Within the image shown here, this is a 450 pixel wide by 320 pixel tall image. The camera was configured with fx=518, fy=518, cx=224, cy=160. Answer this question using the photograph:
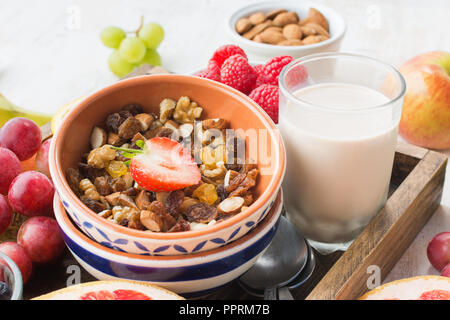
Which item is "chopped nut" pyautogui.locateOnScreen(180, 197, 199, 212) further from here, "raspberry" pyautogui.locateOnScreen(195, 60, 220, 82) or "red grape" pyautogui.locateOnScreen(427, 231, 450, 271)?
"red grape" pyautogui.locateOnScreen(427, 231, 450, 271)

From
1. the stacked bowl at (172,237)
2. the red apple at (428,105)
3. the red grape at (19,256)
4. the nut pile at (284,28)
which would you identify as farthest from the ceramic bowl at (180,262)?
the nut pile at (284,28)

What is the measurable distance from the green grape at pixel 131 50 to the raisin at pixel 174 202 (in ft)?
2.73

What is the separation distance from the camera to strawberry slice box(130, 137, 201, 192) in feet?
2.58

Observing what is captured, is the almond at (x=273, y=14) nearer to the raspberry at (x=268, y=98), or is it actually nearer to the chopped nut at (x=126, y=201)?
the raspberry at (x=268, y=98)

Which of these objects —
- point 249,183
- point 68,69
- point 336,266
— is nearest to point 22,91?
point 68,69

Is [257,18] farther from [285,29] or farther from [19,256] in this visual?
[19,256]

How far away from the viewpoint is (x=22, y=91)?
160cm

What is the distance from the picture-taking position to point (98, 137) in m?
0.88

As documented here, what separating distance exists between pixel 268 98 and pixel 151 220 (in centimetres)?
36

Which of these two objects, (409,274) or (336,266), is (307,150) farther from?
(409,274)

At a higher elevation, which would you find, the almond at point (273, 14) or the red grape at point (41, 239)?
the almond at point (273, 14)

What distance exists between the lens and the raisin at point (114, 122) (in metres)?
0.88

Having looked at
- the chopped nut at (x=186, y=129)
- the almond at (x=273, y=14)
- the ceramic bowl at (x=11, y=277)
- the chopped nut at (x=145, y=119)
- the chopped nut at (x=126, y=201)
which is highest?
the chopped nut at (x=145, y=119)

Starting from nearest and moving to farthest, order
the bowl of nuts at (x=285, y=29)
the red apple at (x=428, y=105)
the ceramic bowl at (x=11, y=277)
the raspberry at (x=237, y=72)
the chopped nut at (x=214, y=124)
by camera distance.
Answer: the ceramic bowl at (x=11, y=277)
the chopped nut at (x=214, y=124)
the raspberry at (x=237, y=72)
the red apple at (x=428, y=105)
the bowl of nuts at (x=285, y=29)
